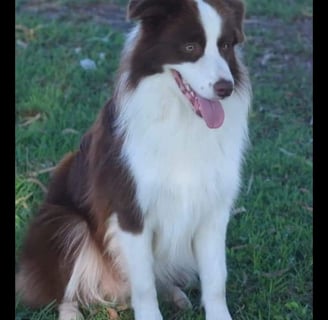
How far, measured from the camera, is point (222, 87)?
3.68 m

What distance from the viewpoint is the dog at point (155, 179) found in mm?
3799

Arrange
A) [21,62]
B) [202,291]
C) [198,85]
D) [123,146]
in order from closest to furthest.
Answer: [198,85] < [123,146] < [202,291] < [21,62]

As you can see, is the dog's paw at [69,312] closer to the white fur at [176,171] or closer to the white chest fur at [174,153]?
the white fur at [176,171]

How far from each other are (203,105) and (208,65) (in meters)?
0.22

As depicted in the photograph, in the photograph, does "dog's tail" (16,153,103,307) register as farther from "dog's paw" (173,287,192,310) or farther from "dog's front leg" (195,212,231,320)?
"dog's front leg" (195,212,231,320)

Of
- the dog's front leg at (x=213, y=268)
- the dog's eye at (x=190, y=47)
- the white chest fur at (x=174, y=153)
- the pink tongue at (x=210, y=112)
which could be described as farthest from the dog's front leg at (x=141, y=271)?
the dog's eye at (x=190, y=47)

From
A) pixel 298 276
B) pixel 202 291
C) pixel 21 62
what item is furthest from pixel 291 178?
pixel 21 62

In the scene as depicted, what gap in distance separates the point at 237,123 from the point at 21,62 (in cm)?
368

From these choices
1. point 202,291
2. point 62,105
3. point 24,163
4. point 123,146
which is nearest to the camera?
point 123,146

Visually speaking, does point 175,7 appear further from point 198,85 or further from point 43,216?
point 43,216

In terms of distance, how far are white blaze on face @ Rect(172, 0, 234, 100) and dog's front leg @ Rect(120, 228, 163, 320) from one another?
0.80 m

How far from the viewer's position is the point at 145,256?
13.4 ft

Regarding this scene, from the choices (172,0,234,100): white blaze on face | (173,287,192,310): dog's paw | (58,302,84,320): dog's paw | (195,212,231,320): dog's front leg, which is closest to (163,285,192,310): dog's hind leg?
(173,287,192,310): dog's paw
